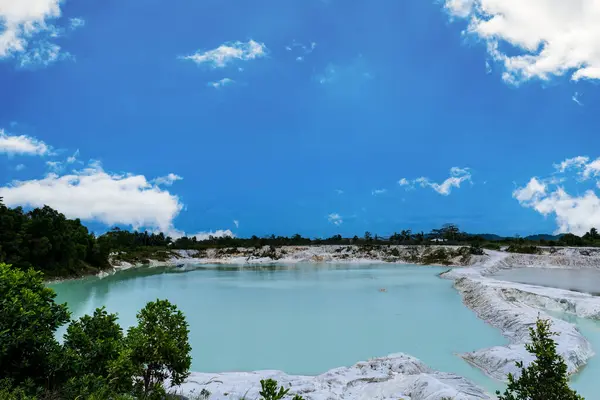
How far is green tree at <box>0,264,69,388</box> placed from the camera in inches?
310

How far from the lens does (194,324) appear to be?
2364 cm

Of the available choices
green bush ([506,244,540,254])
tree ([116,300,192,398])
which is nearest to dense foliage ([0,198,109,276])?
tree ([116,300,192,398])

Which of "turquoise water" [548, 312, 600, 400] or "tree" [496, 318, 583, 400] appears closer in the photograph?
"tree" [496, 318, 583, 400]

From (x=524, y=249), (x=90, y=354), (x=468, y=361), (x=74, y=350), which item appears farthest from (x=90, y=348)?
(x=524, y=249)

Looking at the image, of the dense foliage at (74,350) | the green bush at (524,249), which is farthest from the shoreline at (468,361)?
the green bush at (524,249)

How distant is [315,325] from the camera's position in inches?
911

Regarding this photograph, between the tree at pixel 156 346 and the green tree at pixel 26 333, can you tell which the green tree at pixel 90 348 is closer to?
the green tree at pixel 26 333

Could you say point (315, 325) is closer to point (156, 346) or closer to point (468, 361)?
point (468, 361)

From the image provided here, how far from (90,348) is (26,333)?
4.38 ft

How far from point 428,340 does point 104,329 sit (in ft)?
51.5

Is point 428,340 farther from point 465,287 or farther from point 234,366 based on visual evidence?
point 465,287

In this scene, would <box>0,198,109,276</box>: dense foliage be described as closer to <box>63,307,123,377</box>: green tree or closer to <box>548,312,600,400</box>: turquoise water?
<box>63,307,123,377</box>: green tree

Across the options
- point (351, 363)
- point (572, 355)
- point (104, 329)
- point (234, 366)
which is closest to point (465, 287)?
point (572, 355)

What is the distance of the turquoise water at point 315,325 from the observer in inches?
658
